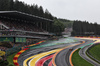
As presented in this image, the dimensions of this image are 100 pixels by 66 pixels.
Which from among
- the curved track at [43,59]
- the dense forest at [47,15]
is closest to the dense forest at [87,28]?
the dense forest at [47,15]

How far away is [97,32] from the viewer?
9425 centimetres

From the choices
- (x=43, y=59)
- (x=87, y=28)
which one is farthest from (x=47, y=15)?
(x=43, y=59)

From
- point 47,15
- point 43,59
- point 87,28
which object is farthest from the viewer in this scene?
point 87,28

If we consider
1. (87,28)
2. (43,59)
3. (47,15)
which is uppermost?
(47,15)

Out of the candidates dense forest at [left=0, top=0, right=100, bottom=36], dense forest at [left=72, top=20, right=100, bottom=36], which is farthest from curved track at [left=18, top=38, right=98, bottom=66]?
dense forest at [left=72, top=20, right=100, bottom=36]

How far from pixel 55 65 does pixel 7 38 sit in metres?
21.0

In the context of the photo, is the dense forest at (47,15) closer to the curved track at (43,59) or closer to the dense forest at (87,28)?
the dense forest at (87,28)

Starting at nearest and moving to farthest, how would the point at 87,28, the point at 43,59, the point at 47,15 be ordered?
the point at 43,59 < the point at 47,15 < the point at 87,28

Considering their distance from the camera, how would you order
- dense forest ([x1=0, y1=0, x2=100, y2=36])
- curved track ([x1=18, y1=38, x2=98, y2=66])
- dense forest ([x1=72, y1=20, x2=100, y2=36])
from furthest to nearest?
dense forest ([x1=72, y1=20, x2=100, y2=36]) < dense forest ([x1=0, y1=0, x2=100, y2=36]) < curved track ([x1=18, y1=38, x2=98, y2=66])

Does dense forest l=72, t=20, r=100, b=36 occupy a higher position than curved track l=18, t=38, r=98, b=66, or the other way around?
dense forest l=72, t=20, r=100, b=36

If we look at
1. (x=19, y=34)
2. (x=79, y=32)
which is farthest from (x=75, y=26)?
(x=19, y=34)

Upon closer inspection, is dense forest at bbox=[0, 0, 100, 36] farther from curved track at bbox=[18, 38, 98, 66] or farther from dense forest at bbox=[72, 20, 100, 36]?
curved track at bbox=[18, 38, 98, 66]

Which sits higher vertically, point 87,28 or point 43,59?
point 87,28

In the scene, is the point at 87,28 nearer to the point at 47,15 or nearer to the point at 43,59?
the point at 47,15
